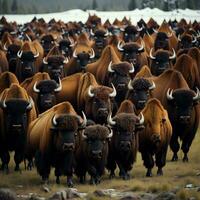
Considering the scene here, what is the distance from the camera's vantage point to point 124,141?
13797 millimetres

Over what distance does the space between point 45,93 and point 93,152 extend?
4.26 meters

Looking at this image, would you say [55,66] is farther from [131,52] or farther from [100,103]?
[100,103]

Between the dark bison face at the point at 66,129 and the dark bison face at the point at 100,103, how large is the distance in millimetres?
2443

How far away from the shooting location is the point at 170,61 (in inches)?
886

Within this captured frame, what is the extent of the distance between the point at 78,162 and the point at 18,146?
74.9 inches

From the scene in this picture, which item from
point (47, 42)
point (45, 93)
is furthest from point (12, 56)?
point (45, 93)

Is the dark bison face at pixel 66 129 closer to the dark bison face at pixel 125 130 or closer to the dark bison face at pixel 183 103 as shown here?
the dark bison face at pixel 125 130

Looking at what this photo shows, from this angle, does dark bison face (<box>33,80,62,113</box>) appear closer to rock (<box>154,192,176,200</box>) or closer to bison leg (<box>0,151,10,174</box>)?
bison leg (<box>0,151,10,174</box>)

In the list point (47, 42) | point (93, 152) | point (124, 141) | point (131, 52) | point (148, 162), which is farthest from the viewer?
point (47, 42)

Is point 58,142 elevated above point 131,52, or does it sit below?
below

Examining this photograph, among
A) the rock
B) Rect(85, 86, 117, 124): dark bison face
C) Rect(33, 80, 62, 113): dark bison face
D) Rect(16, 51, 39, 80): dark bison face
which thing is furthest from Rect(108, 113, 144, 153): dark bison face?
Rect(16, 51, 39, 80): dark bison face

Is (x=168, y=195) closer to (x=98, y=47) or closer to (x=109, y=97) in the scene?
(x=109, y=97)

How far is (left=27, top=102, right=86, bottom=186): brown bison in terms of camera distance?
1330 centimetres

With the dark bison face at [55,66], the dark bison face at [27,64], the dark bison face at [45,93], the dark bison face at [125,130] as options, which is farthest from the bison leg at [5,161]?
the dark bison face at [27,64]
